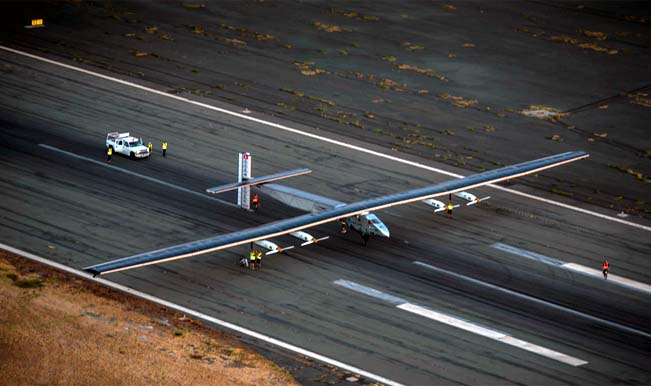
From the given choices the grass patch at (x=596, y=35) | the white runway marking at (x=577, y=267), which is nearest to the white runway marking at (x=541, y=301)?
the white runway marking at (x=577, y=267)

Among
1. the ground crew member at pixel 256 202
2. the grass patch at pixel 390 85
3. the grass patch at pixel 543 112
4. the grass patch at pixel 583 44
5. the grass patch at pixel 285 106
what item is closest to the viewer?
the ground crew member at pixel 256 202

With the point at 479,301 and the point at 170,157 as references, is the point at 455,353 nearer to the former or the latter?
the point at 479,301

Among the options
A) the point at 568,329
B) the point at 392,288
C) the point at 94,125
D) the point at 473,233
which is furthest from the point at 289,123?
the point at 568,329

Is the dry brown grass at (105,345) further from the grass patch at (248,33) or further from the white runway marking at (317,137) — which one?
the grass patch at (248,33)

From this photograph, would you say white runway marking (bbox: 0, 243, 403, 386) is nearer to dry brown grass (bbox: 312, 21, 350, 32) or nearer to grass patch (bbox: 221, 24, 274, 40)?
grass patch (bbox: 221, 24, 274, 40)

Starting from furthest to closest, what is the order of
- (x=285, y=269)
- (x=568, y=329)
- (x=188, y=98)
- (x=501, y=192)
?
1. (x=188, y=98)
2. (x=501, y=192)
3. (x=285, y=269)
4. (x=568, y=329)

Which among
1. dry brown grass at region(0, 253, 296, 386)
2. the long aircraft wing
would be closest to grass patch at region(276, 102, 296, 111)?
the long aircraft wing
